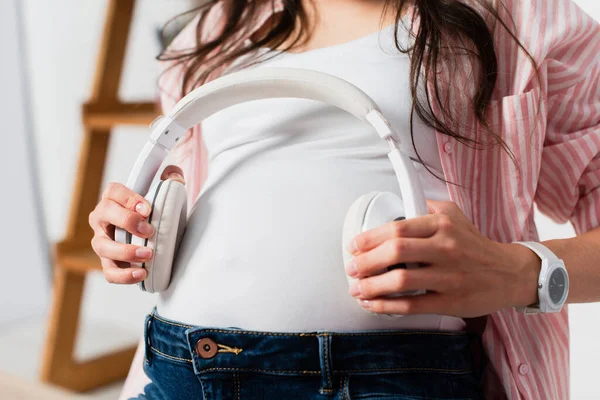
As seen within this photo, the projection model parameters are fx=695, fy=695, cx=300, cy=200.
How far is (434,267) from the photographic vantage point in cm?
58

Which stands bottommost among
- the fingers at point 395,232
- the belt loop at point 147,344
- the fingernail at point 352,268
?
the belt loop at point 147,344

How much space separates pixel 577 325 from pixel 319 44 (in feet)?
2.31

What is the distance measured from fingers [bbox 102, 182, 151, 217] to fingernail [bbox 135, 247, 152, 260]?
33 millimetres

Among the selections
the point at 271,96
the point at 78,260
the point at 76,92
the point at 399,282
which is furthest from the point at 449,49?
the point at 76,92

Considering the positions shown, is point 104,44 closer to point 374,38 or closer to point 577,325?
point 374,38

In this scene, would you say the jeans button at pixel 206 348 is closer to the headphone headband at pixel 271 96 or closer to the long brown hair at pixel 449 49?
the headphone headband at pixel 271 96

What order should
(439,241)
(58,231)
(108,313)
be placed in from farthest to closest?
(58,231) → (108,313) → (439,241)

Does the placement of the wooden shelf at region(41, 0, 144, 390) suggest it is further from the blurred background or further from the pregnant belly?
the pregnant belly

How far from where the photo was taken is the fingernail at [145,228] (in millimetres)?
667

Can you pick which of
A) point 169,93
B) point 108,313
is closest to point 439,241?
point 169,93

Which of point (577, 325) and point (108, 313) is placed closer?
point (577, 325)

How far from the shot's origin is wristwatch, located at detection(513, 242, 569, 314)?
25.6 inches

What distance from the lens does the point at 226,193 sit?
742 mm

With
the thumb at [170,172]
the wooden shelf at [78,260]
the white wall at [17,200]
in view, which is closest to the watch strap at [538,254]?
the thumb at [170,172]
